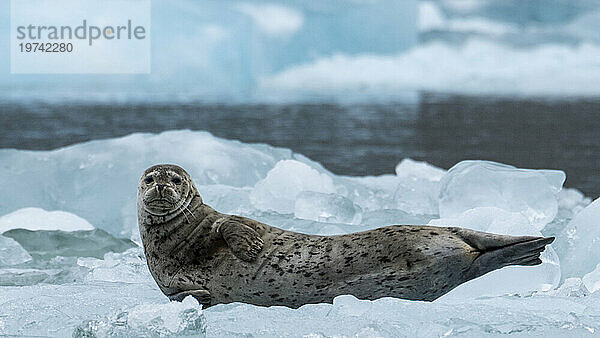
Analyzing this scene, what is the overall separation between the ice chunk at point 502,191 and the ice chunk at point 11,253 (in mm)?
1597

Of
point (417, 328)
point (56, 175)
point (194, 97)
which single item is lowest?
point (194, 97)

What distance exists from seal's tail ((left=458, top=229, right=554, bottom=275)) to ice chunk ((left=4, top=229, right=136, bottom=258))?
1687 millimetres

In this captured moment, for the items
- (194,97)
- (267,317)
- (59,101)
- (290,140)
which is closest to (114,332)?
(267,317)

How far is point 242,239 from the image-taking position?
2094 mm

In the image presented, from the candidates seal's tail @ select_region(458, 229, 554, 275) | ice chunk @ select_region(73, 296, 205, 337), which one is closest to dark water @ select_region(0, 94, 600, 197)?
seal's tail @ select_region(458, 229, 554, 275)

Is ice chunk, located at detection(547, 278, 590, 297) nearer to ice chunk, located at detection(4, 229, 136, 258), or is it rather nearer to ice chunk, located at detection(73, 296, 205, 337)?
ice chunk, located at detection(73, 296, 205, 337)

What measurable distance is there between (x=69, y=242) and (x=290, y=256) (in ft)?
5.21

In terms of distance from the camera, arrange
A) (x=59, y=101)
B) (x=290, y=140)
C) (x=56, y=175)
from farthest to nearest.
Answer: (x=59, y=101) < (x=290, y=140) < (x=56, y=175)

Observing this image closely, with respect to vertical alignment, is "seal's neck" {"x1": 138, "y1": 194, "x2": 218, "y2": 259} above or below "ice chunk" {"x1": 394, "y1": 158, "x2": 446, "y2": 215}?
above

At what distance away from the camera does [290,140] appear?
30.6 ft

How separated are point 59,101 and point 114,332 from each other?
11.1m

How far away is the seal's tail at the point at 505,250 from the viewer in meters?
1.93

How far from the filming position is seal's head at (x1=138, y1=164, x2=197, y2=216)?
214cm

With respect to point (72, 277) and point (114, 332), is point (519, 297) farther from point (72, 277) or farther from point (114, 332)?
point (72, 277)
